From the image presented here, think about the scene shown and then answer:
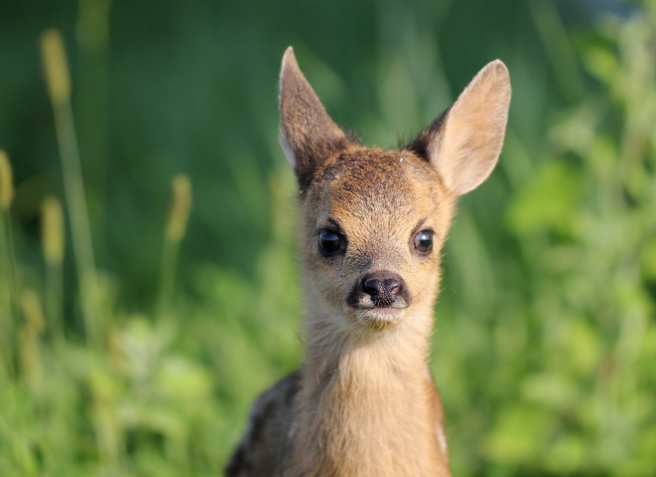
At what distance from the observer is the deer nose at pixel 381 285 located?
2.52 metres

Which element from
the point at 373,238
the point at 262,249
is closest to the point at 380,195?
the point at 373,238

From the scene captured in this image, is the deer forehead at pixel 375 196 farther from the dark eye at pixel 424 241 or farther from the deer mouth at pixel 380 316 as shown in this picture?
the deer mouth at pixel 380 316

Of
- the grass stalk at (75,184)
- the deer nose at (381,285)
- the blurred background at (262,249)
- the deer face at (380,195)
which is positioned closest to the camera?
the deer nose at (381,285)

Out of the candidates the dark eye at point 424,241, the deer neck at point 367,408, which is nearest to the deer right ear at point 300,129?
the dark eye at point 424,241

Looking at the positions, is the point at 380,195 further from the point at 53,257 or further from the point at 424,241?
the point at 53,257

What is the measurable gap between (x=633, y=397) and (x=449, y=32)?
4.52 meters

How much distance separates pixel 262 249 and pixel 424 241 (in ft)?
7.41

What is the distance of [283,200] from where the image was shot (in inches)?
175

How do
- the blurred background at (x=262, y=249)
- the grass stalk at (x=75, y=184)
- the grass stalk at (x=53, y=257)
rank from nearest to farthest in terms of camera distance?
1. the grass stalk at (x=53, y=257)
2. the grass stalk at (x=75, y=184)
3. the blurred background at (x=262, y=249)

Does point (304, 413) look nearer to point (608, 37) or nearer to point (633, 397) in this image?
point (633, 397)

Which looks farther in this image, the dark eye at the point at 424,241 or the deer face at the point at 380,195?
the dark eye at the point at 424,241

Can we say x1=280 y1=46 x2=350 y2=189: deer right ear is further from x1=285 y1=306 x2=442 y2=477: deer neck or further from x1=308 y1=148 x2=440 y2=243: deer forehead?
x1=285 y1=306 x2=442 y2=477: deer neck

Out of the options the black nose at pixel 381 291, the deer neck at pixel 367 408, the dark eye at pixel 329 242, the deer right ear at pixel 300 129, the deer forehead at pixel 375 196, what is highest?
the deer right ear at pixel 300 129

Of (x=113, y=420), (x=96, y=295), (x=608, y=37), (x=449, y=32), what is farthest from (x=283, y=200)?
(x=449, y=32)
